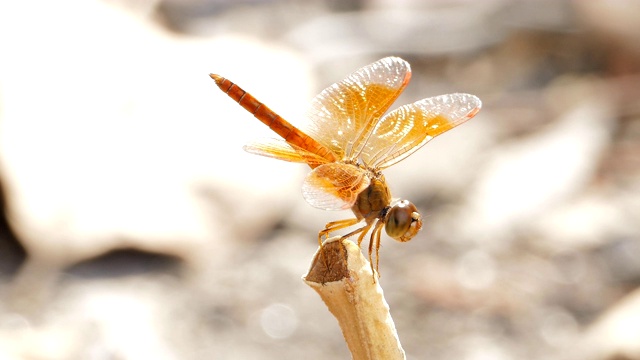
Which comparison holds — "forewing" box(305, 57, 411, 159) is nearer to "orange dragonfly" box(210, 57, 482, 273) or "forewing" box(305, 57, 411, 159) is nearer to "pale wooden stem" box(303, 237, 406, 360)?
"orange dragonfly" box(210, 57, 482, 273)

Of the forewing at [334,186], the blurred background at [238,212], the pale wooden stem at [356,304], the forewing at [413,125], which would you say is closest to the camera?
the pale wooden stem at [356,304]

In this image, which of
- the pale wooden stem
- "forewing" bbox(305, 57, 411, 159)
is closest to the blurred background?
"forewing" bbox(305, 57, 411, 159)

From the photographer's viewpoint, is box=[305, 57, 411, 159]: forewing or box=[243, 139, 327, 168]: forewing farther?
box=[305, 57, 411, 159]: forewing

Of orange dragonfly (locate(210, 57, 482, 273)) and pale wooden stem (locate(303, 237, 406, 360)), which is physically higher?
orange dragonfly (locate(210, 57, 482, 273))

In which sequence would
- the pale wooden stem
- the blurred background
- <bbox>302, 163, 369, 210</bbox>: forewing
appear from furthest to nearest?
1. the blurred background
2. <bbox>302, 163, 369, 210</bbox>: forewing
3. the pale wooden stem

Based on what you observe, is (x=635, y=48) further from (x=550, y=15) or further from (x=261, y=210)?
(x=261, y=210)

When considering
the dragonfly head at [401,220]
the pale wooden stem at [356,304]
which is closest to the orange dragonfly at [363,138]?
the dragonfly head at [401,220]

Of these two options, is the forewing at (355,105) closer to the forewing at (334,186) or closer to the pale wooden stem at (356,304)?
the forewing at (334,186)

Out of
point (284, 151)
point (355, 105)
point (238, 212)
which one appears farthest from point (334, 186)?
point (238, 212)
